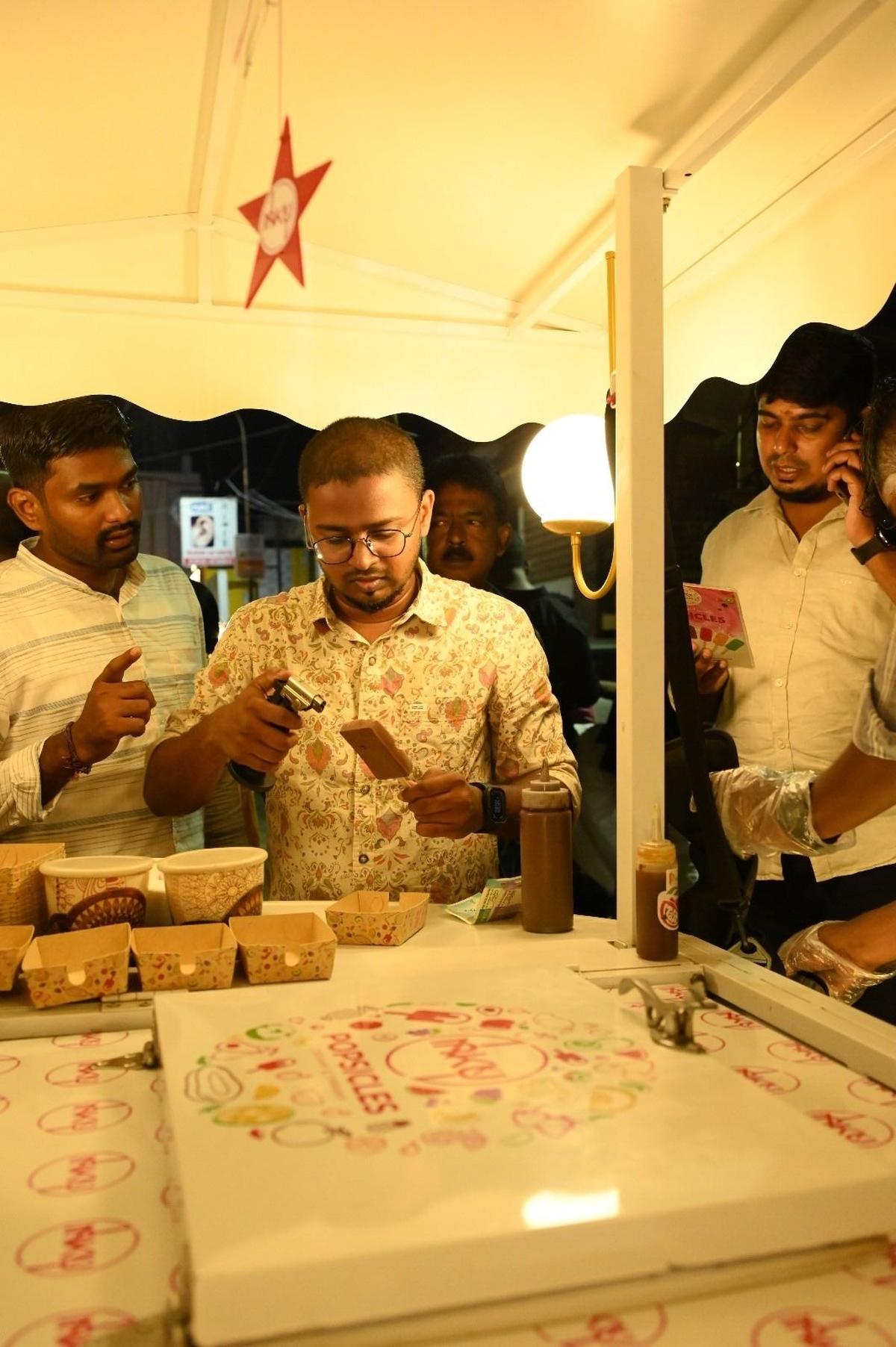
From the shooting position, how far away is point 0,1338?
68 cm

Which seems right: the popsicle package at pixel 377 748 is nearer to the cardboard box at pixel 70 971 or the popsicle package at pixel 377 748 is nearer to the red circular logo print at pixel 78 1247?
the cardboard box at pixel 70 971

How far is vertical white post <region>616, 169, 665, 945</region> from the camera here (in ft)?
5.16

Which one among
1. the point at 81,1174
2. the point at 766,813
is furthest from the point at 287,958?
the point at 766,813

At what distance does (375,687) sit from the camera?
228 cm

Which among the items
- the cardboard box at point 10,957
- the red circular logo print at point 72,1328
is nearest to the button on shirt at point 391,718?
the cardboard box at point 10,957

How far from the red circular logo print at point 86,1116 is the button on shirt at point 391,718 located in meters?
1.15

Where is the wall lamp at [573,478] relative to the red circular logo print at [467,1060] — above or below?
above

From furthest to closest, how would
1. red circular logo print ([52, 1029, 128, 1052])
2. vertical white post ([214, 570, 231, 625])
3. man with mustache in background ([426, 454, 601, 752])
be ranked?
man with mustache in background ([426, 454, 601, 752]), vertical white post ([214, 570, 231, 625]), red circular logo print ([52, 1029, 128, 1052])

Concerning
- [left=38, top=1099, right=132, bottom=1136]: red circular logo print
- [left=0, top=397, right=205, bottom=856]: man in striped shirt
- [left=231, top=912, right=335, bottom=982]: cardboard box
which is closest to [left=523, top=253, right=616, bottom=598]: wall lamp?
[left=0, top=397, right=205, bottom=856]: man in striped shirt

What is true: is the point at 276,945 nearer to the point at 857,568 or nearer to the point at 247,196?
the point at 857,568

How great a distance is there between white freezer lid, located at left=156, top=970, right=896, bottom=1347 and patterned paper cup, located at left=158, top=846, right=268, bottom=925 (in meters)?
0.47

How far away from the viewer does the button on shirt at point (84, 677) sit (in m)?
2.32

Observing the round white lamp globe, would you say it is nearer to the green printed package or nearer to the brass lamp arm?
the brass lamp arm

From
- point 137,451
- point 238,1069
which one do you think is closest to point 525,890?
point 238,1069
